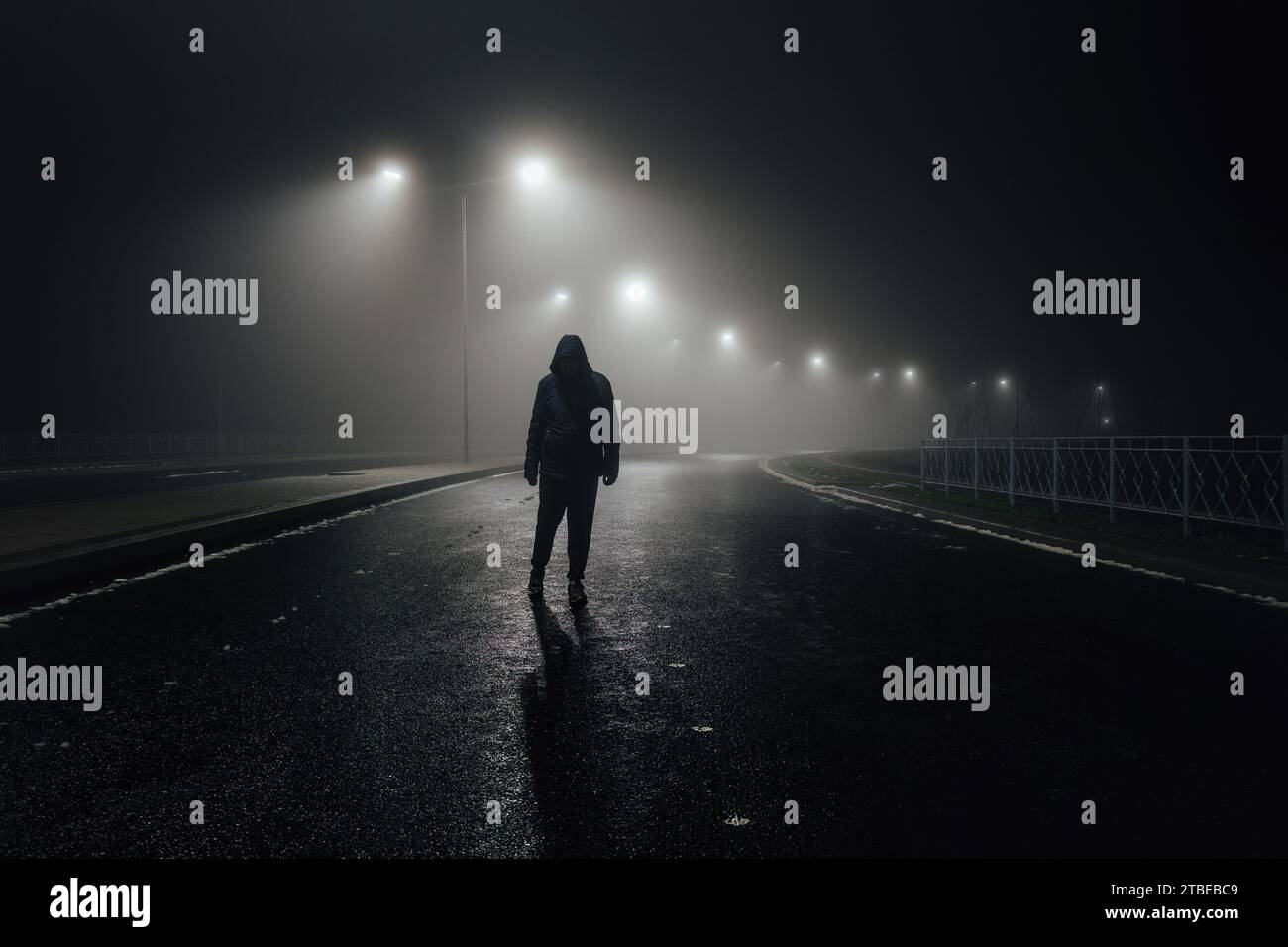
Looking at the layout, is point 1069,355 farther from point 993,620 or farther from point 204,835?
point 204,835

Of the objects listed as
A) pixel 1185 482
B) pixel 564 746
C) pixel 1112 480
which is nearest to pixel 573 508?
pixel 564 746

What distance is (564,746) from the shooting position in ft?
13.2

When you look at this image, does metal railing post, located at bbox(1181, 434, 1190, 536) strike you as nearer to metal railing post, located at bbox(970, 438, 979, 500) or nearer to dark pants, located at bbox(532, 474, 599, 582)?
metal railing post, located at bbox(970, 438, 979, 500)

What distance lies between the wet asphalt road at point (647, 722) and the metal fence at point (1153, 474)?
412 cm

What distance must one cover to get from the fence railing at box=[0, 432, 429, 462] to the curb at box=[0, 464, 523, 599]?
88.9ft

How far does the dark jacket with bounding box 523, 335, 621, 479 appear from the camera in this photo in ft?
24.0

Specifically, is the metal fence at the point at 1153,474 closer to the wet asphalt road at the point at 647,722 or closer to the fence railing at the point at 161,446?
the wet asphalt road at the point at 647,722

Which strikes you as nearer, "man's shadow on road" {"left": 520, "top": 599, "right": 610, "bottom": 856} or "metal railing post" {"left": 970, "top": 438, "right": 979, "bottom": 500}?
"man's shadow on road" {"left": 520, "top": 599, "right": 610, "bottom": 856}

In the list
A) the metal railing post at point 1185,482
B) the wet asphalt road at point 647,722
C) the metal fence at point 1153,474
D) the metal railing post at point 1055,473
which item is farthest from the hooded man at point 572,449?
the metal railing post at point 1055,473

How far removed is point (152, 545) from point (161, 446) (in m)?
35.8

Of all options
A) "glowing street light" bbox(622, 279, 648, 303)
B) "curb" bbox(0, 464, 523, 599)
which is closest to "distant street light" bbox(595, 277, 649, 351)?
"glowing street light" bbox(622, 279, 648, 303)
